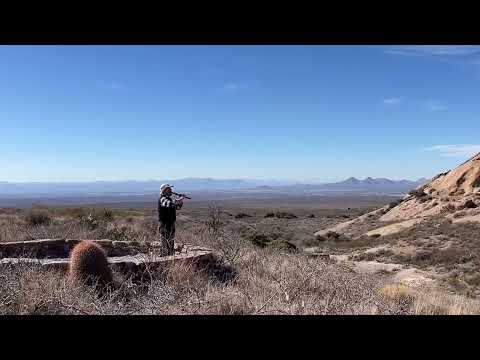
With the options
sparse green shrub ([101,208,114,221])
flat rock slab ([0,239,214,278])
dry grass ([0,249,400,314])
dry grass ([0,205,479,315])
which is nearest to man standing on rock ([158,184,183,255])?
flat rock slab ([0,239,214,278])

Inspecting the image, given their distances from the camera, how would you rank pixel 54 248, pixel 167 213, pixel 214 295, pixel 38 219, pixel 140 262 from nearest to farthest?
pixel 214 295
pixel 140 262
pixel 167 213
pixel 54 248
pixel 38 219

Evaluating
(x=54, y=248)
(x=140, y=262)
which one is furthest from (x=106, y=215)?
(x=140, y=262)

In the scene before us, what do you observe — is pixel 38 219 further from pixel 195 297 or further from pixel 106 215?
pixel 195 297

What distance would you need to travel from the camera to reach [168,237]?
9758mm

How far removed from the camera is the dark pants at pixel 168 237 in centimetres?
927

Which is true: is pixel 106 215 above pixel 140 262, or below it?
below

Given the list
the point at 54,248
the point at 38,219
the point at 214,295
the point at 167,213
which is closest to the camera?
the point at 214,295

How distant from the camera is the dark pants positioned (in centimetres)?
927

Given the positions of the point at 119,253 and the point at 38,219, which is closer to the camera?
the point at 119,253

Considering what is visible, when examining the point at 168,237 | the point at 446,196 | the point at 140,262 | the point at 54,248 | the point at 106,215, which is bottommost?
the point at 106,215
